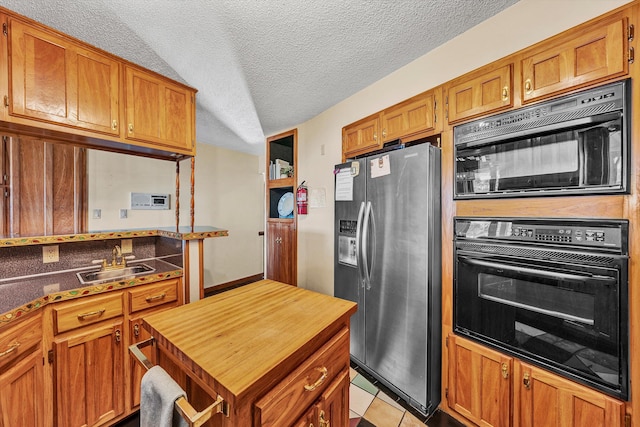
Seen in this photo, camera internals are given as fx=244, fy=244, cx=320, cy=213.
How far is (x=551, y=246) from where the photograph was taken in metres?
1.22

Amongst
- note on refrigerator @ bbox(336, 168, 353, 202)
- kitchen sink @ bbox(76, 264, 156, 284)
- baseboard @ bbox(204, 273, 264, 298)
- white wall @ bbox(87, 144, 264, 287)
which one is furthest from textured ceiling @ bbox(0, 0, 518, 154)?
baseboard @ bbox(204, 273, 264, 298)

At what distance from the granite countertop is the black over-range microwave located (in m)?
2.16

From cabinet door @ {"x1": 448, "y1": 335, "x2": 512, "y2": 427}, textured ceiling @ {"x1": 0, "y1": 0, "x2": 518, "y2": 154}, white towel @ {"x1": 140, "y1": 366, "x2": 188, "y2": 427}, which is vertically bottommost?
cabinet door @ {"x1": 448, "y1": 335, "x2": 512, "y2": 427}

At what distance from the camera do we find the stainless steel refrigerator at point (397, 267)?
1.58m

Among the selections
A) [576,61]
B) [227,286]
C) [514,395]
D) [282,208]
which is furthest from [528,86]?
[227,286]

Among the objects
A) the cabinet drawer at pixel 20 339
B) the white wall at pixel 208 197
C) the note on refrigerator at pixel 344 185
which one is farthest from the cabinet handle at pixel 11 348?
the note on refrigerator at pixel 344 185

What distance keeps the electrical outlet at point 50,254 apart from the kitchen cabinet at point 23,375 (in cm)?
62

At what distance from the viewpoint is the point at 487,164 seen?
1478 mm

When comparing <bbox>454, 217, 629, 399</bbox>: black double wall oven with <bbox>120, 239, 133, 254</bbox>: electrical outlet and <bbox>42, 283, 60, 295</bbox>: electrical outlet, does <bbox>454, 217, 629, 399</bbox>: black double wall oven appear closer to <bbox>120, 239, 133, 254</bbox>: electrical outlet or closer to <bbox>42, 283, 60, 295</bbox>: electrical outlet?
<bbox>42, 283, 60, 295</bbox>: electrical outlet

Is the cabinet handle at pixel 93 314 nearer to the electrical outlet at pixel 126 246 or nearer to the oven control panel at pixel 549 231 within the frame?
the electrical outlet at pixel 126 246

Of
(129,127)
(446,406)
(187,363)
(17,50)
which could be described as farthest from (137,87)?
(446,406)

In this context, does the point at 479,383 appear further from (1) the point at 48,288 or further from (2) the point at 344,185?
(1) the point at 48,288

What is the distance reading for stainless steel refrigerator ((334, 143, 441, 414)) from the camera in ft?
5.20

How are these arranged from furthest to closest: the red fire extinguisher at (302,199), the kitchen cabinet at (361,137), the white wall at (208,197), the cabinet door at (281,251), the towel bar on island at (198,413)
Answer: the cabinet door at (281,251) → the red fire extinguisher at (302,199) → the white wall at (208,197) → the kitchen cabinet at (361,137) → the towel bar on island at (198,413)
